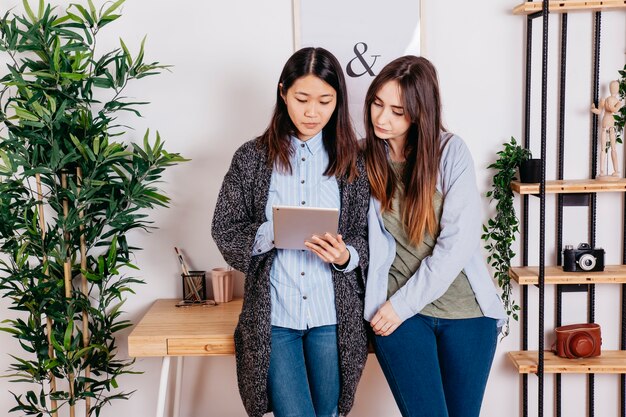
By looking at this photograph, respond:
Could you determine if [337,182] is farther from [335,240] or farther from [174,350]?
[174,350]

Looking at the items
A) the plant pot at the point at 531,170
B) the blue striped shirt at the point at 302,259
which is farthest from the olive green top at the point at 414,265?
the plant pot at the point at 531,170

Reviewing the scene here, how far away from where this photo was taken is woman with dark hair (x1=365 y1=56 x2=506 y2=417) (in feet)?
6.62

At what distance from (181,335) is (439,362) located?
84 cm

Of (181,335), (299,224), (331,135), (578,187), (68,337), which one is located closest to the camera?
(299,224)

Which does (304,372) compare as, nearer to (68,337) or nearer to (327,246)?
(327,246)

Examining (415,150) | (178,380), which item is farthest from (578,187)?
(178,380)

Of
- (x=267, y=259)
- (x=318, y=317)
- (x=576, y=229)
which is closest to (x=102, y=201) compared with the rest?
(x=267, y=259)

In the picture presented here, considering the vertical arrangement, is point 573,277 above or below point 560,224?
below

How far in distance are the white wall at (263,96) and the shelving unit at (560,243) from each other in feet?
0.13

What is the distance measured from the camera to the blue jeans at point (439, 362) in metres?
1.97

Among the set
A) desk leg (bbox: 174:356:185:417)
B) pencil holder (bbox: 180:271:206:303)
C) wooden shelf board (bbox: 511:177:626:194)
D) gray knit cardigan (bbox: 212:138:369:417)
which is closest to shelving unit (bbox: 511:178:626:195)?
wooden shelf board (bbox: 511:177:626:194)

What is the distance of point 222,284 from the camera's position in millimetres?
2654

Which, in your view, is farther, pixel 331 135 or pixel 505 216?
pixel 505 216

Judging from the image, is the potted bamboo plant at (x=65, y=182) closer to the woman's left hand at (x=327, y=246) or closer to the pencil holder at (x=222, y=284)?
the pencil holder at (x=222, y=284)
